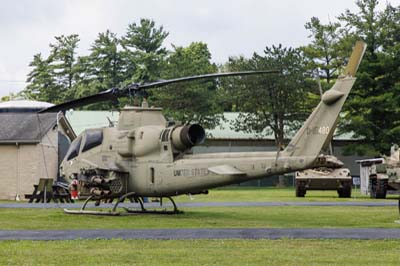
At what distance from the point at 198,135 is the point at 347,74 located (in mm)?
5505

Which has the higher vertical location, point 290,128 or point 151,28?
point 151,28

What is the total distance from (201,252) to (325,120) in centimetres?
884

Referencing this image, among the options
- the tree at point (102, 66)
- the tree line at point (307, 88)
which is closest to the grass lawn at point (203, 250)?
the tree line at point (307, 88)

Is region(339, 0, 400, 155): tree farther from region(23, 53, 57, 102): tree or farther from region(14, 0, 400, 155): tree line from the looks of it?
region(23, 53, 57, 102): tree

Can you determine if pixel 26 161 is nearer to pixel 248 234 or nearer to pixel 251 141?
pixel 248 234

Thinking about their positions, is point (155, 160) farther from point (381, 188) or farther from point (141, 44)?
point (141, 44)

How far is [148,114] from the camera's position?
990 inches

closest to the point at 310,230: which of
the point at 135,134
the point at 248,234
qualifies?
the point at 248,234

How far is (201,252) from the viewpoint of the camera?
1352 centimetres

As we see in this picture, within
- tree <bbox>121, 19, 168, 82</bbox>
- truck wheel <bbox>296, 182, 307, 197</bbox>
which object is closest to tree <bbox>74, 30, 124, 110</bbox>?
tree <bbox>121, 19, 168, 82</bbox>

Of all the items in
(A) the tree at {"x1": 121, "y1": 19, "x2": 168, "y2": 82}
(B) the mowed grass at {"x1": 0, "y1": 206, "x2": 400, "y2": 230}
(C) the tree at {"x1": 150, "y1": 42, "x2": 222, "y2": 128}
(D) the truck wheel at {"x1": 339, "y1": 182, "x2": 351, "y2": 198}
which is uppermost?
(A) the tree at {"x1": 121, "y1": 19, "x2": 168, "y2": 82}

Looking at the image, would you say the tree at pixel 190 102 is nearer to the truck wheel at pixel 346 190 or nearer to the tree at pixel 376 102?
the tree at pixel 376 102

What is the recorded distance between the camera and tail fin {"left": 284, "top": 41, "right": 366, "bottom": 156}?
20.7 metres

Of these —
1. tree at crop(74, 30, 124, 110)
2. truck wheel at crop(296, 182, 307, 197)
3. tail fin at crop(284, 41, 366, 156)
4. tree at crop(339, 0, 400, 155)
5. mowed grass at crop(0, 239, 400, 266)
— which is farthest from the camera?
tree at crop(74, 30, 124, 110)
